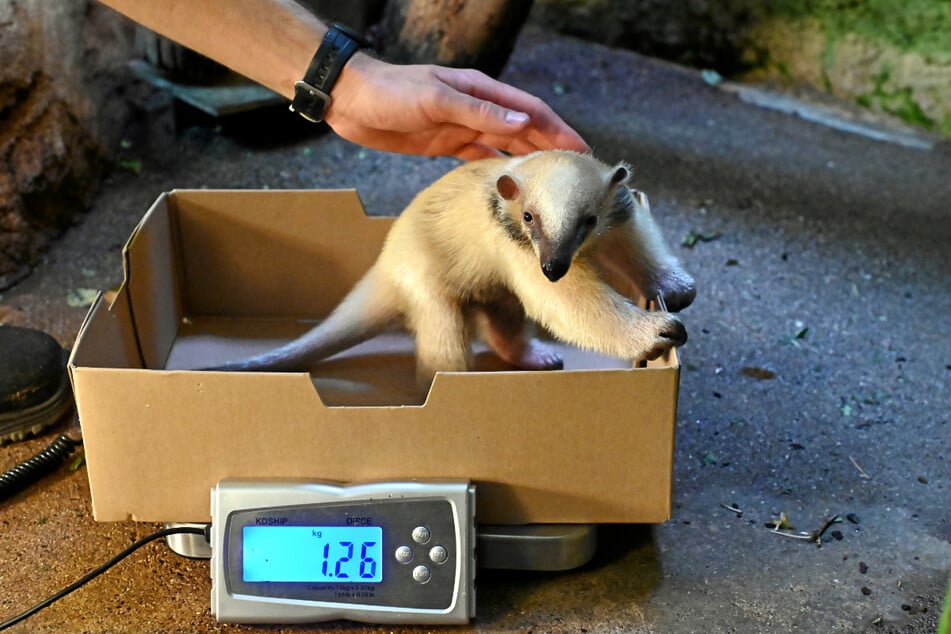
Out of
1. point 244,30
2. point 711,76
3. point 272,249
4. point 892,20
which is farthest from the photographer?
point 711,76

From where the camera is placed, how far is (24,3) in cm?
310

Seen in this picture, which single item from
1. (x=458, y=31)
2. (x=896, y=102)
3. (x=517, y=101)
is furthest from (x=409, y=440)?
(x=896, y=102)

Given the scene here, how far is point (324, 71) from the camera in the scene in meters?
2.07

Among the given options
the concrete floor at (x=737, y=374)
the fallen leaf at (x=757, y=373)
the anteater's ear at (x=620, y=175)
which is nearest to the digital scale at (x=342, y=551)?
the concrete floor at (x=737, y=374)

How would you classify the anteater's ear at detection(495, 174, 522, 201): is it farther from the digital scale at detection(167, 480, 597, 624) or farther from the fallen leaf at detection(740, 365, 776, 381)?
the fallen leaf at detection(740, 365, 776, 381)

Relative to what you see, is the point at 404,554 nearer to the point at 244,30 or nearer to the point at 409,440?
the point at 409,440

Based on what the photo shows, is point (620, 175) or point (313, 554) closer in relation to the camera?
point (313, 554)

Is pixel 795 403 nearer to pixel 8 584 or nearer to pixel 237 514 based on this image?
pixel 237 514

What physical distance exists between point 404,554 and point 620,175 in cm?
86

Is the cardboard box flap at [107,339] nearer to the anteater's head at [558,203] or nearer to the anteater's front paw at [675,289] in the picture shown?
the anteater's head at [558,203]

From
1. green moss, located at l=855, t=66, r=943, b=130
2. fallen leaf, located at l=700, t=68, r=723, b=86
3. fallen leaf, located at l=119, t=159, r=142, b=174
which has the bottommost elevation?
fallen leaf, located at l=119, t=159, r=142, b=174

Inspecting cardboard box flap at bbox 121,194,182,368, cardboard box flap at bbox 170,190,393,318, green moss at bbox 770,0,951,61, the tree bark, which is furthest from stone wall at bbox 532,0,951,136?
cardboard box flap at bbox 121,194,182,368

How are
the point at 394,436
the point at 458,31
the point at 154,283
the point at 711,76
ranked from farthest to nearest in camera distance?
Result: the point at 711,76, the point at 458,31, the point at 154,283, the point at 394,436

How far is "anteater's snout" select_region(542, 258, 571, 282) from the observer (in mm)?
1810
